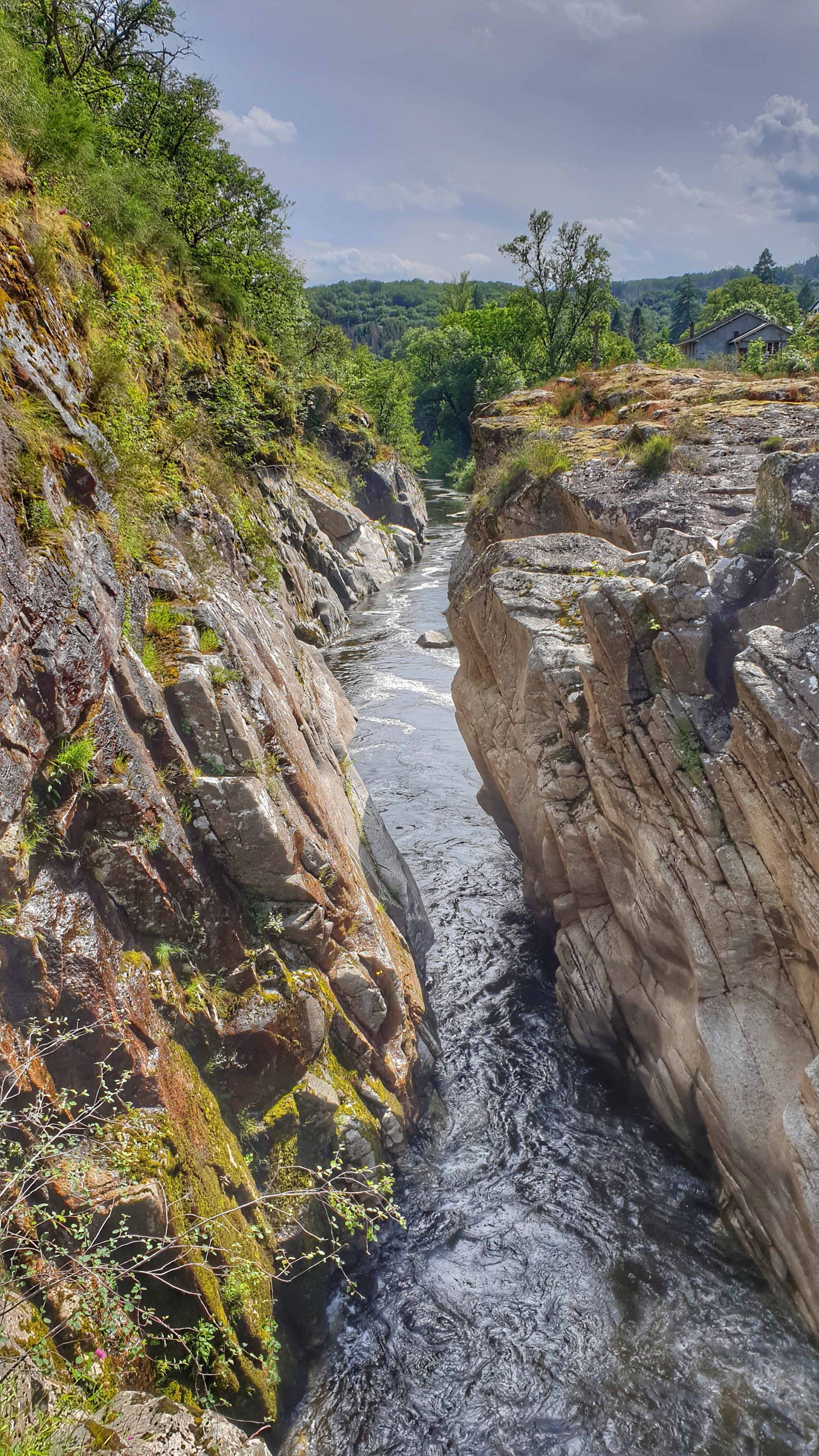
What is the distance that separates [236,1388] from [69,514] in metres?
9.26

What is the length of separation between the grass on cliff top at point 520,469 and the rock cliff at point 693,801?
3.92m

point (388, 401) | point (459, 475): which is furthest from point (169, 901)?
point (459, 475)

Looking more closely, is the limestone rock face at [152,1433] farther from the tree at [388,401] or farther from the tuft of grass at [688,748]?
the tree at [388,401]

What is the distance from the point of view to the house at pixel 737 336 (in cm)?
5638

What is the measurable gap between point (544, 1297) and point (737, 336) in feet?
241

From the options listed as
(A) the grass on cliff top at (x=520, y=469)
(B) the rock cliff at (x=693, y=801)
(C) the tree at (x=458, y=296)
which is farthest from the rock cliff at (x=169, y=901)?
(C) the tree at (x=458, y=296)

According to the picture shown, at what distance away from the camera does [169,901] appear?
7949mm

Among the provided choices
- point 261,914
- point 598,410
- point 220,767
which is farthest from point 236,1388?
point 598,410

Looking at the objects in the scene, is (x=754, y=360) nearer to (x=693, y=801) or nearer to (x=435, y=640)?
(x=435, y=640)

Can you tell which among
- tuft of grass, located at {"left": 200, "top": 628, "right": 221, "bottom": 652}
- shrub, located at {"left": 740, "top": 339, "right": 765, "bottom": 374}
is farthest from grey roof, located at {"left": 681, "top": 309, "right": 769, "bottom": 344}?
tuft of grass, located at {"left": 200, "top": 628, "right": 221, "bottom": 652}

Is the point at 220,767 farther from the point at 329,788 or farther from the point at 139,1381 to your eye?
the point at 139,1381

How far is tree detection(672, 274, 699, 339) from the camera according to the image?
122m

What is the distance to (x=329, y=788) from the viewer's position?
12625 millimetres

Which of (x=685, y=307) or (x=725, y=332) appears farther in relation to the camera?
(x=685, y=307)
